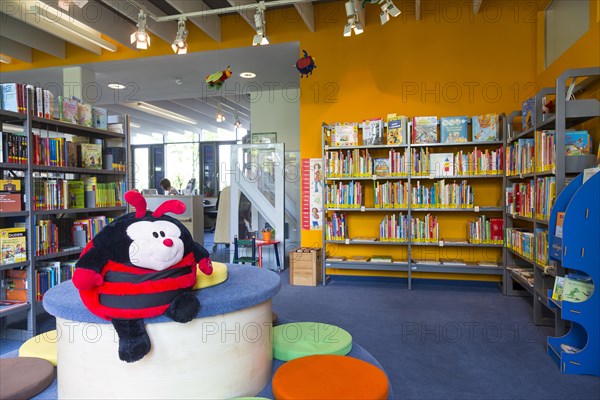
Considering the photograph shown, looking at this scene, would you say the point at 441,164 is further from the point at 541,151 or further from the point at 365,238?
the point at 541,151

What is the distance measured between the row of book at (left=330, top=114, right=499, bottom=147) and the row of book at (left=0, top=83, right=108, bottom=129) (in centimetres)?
283

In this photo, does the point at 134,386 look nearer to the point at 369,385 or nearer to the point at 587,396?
the point at 369,385

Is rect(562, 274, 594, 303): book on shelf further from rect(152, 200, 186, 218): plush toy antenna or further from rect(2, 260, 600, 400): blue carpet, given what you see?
rect(152, 200, 186, 218): plush toy antenna

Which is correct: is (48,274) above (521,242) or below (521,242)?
below

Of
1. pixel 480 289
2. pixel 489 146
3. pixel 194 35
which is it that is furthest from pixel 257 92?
pixel 480 289

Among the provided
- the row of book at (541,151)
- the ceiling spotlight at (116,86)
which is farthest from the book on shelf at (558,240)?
the ceiling spotlight at (116,86)

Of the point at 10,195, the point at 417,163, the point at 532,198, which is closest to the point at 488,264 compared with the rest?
the point at 532,198

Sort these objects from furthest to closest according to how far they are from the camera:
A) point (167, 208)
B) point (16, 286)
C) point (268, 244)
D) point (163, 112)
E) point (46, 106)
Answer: point (163, 112), point (268, 244), point (46, 106), point (16, 286), point (167, 208)

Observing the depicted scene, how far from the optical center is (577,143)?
3.13 meters

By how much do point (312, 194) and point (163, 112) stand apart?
7.41 meters

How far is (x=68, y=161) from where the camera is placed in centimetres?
379

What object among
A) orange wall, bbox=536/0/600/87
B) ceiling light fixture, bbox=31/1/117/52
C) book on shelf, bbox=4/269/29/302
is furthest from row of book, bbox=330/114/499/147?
ceiling light fixture, bbox=31/1/117/52

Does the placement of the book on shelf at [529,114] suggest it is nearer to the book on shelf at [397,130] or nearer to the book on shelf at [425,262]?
the book on shelf at [397,130]

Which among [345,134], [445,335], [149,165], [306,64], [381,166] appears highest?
[306,64]
